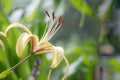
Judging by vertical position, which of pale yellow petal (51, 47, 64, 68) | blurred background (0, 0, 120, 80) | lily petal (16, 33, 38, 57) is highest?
lily petal (16, 33, 38, 57)

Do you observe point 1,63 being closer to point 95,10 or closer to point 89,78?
point 89,78

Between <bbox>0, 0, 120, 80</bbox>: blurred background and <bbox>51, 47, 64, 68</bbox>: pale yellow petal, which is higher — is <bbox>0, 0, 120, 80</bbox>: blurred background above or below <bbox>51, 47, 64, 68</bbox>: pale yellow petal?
below

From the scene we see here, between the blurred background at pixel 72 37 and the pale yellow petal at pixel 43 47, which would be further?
the blurred background at pixel 72 37

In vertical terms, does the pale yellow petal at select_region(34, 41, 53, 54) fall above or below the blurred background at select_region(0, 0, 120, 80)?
above

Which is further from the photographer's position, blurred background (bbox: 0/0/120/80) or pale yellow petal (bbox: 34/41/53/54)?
blurred background (bbox: 0/0/120/80)

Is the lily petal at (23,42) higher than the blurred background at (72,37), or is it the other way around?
the lily petal at (23,42)

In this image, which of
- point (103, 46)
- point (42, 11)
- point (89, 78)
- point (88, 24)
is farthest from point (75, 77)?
point (88, 24)

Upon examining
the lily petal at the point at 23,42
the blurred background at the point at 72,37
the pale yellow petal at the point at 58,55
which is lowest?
the blurred background at the point at 72,37

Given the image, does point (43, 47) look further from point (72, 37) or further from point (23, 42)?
point (72, 37)
